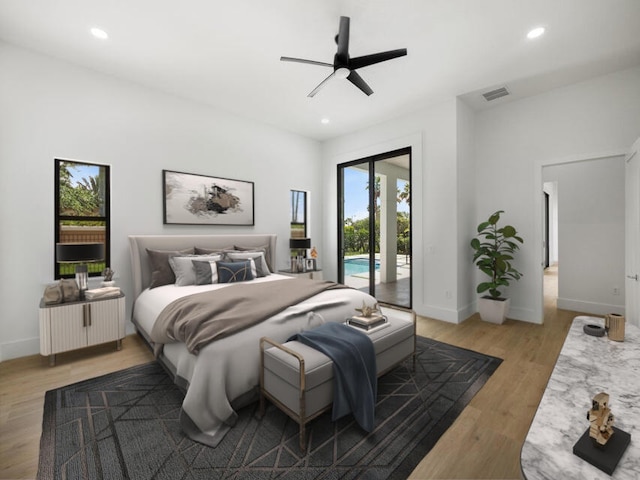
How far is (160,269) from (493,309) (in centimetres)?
445

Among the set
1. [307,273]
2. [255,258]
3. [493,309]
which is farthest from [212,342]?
[493,309]

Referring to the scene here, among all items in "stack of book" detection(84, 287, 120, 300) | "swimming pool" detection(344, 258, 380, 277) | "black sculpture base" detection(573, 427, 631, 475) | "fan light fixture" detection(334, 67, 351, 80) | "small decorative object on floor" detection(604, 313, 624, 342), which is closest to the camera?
"black sculpture base" detection(573, 427, 631, 475)

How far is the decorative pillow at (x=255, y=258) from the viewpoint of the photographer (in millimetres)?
4040

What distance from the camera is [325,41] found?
9.52 ft

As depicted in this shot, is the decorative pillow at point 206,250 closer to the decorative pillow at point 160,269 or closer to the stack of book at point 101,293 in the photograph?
the decorative pillow at point 160,269

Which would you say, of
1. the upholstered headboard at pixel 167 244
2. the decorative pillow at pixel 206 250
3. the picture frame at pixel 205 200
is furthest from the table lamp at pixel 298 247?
the decorative pillow at pixel 206 250

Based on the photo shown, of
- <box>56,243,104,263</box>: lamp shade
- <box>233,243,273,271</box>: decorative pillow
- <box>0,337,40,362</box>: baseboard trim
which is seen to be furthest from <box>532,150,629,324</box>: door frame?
<box>0,337,40,362</box>: baseboard trim

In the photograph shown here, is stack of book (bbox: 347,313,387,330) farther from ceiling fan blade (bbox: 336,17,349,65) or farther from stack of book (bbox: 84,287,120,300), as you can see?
stack of book (bbox: 84,287,120,300)

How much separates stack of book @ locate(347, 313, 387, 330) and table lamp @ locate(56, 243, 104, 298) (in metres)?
2.67

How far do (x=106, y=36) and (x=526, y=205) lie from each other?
17.7 feet

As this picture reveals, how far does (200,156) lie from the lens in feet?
14.1

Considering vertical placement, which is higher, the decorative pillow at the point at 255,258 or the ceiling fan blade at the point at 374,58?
the ceiling fan blade at the point at 374,58

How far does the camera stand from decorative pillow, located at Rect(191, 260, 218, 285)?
3547mm

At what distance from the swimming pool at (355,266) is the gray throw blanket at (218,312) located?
2.54 metres
